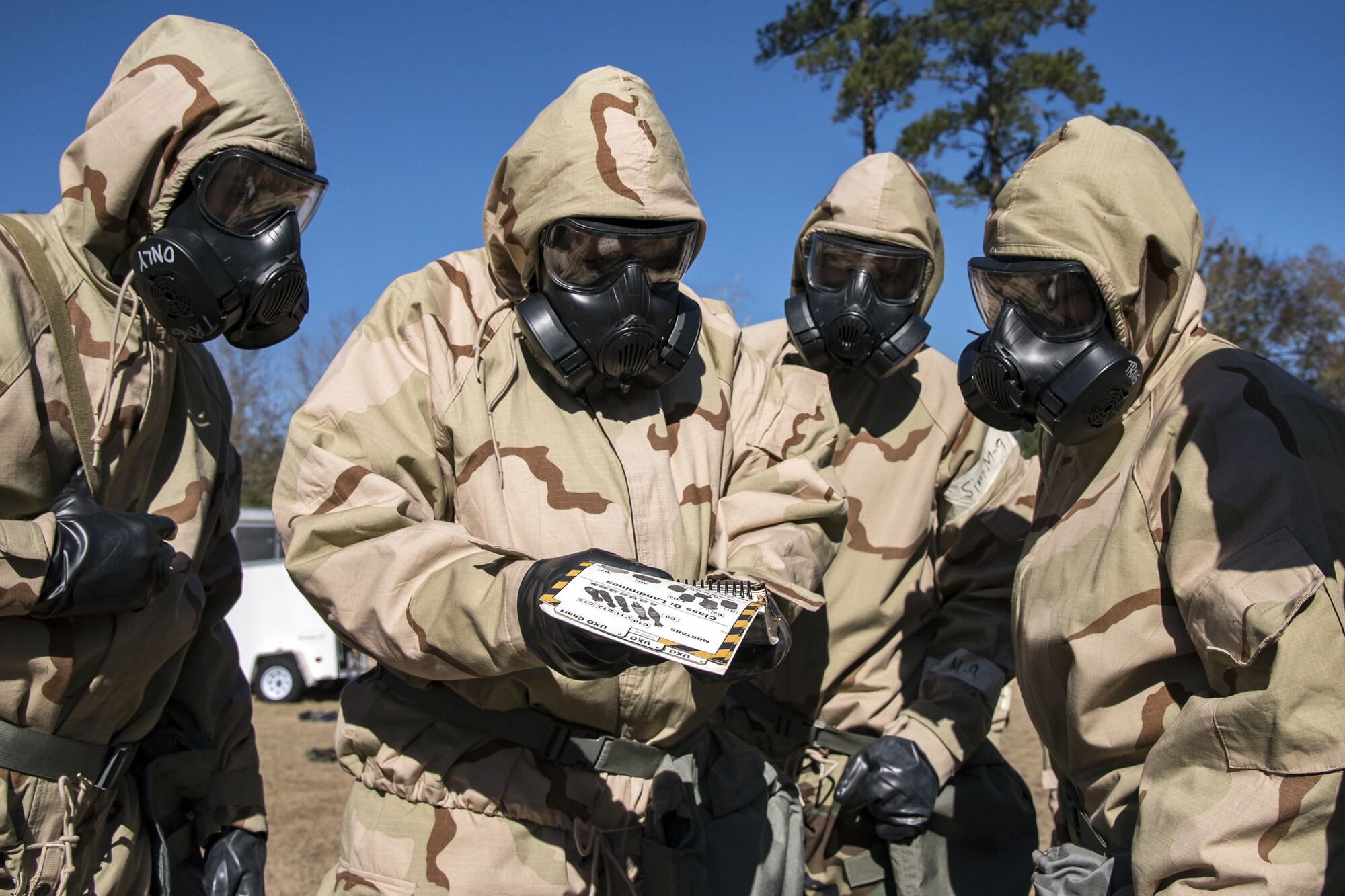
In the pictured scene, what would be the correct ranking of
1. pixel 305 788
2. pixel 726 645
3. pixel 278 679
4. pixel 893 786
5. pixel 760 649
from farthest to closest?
pixel 278 679 → pixel 305 788 → pixel 893 786 → pixel 760 649 → pixel 726 645

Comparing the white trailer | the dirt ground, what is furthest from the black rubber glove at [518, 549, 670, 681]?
the white trailer

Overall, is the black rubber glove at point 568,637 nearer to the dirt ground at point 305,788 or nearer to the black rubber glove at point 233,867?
the black rubber glove at point 233,867

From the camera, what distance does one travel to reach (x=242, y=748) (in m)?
3.35

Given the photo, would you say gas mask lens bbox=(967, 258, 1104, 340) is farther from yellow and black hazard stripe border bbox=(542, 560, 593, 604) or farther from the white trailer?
the white trailer

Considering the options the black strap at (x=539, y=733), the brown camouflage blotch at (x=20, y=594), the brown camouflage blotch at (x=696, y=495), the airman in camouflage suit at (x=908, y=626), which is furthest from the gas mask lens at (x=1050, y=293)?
the brown camouflage blotch at (x=20, y=594)

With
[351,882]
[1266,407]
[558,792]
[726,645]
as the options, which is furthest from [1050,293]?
[351,882]

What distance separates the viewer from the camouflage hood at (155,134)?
2781mm

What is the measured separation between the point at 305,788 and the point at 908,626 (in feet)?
23.7

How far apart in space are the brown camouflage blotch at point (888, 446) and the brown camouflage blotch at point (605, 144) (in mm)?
1305

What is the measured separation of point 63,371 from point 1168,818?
2.52 metres

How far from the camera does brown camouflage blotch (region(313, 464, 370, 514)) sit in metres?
2.45

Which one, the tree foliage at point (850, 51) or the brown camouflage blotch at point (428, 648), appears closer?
the brown camouflage blotch at point (428, 648)

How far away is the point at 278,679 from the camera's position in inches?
560

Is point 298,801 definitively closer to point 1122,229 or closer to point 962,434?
point 962,434
